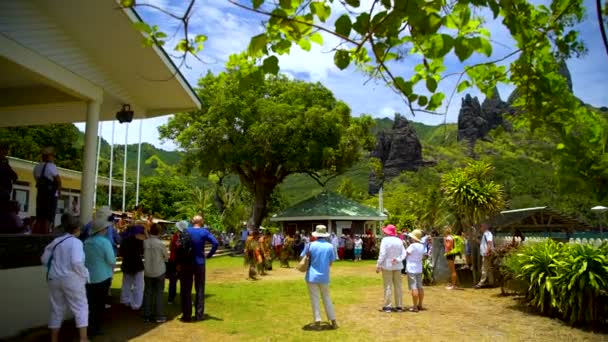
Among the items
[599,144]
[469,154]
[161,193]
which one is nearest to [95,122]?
[599,144]

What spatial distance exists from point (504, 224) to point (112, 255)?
2784cm

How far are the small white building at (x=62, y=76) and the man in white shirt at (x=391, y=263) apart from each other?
5086mm

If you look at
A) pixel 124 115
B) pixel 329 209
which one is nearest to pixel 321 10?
pixel 124 115

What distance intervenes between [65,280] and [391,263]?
18.7 feet

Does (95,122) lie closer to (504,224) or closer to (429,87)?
(429,87)

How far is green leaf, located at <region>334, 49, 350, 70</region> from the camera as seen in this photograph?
297 cm

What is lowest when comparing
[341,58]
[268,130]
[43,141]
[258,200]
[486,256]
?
[486,256]

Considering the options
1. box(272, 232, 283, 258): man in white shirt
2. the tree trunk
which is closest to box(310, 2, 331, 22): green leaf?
box(272, 232, 283, 258): man in white shirt

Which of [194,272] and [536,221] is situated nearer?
[194,272]

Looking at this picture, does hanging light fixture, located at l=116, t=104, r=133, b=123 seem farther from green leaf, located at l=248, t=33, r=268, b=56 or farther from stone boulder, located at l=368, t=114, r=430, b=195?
stone boulder, located at l=368, t=114, r=430, b=195

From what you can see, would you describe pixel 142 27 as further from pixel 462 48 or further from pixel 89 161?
pixel 89 161

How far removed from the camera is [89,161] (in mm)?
8461

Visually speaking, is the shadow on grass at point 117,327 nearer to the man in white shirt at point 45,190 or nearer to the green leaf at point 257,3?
the man in white shirt at point 45,190

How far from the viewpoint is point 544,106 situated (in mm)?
3205
